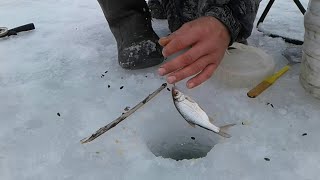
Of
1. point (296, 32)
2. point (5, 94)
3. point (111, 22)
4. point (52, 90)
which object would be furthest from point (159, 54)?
point (296, 32)

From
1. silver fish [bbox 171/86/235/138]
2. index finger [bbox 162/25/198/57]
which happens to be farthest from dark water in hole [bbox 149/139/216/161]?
index finger [bbox 162/25/198/57]

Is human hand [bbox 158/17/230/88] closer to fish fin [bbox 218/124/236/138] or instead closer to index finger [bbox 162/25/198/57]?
index finger [bbox 162/25/198/57]

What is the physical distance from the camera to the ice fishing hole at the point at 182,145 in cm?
145

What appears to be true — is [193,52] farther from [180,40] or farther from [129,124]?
[129,124]

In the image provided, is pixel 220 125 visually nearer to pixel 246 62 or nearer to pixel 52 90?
pixel 246 62

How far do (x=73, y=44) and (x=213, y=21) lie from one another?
1.07m

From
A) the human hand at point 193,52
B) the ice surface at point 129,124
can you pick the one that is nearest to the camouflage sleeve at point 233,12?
the human hand at point 193,52

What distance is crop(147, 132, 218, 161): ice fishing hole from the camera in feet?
4.75

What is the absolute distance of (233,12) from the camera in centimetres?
170

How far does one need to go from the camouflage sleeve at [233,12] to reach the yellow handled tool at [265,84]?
0.23 metres

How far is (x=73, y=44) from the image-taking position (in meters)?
2.29

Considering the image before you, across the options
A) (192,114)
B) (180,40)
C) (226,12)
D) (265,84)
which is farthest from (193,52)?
(265,84)

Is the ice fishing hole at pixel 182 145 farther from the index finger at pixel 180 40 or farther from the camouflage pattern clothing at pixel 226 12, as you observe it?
the camouflage pattern clothing at pixel 226 12

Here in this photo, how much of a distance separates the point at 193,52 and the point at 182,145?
0.37 metres
